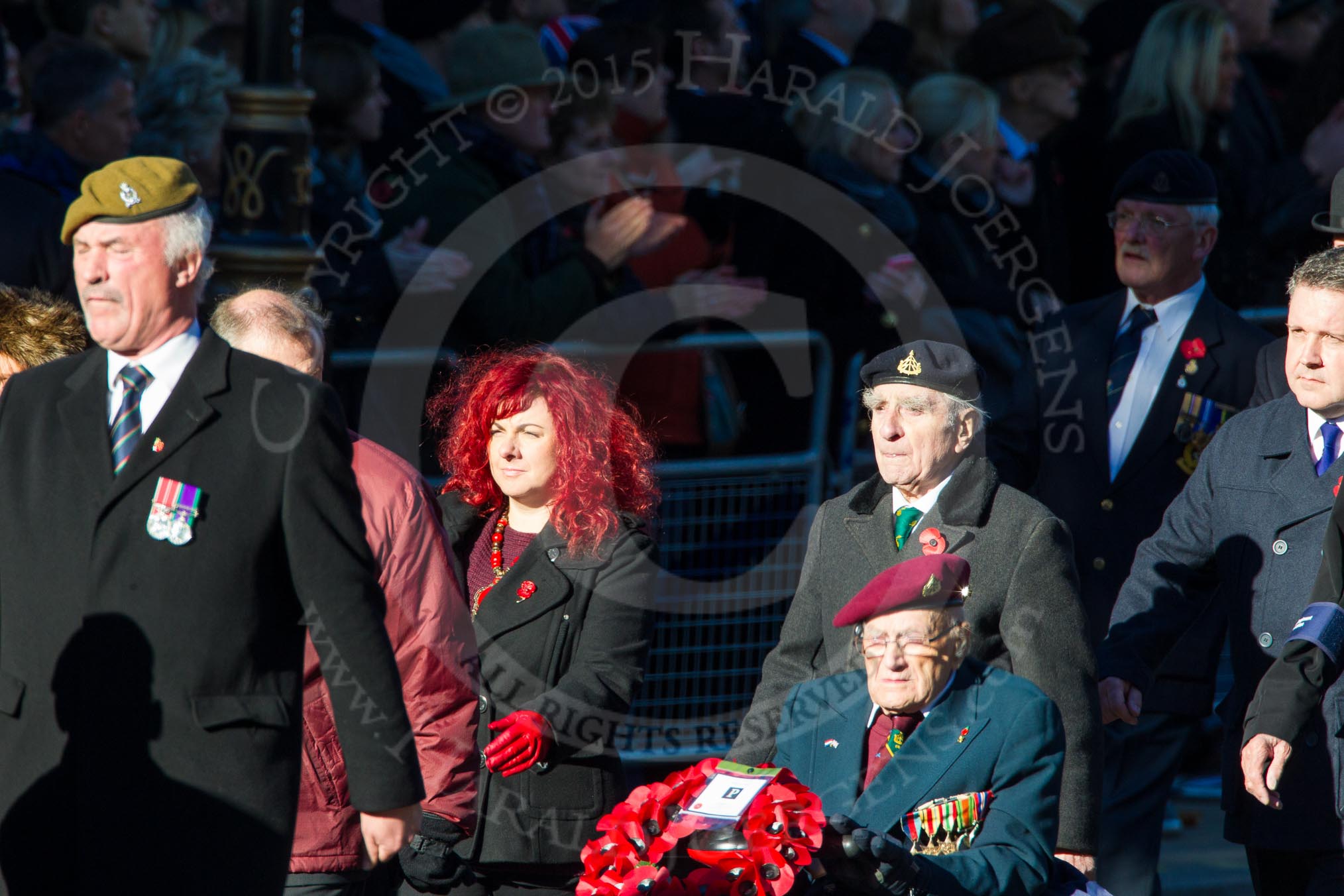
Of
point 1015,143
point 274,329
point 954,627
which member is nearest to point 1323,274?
point 954,627

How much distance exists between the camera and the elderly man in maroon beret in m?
4.09

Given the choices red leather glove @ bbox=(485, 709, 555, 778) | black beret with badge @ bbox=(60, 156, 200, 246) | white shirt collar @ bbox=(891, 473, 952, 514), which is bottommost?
red leather glove @ bbox=(485, 709, 555, 778)

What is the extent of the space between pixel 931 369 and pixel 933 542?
1.39 ft

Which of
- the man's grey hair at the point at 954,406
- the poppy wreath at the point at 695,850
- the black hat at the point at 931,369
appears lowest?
the poppy wreath at the point at 695,850

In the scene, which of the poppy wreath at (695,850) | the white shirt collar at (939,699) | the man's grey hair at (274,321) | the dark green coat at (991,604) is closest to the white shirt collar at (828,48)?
the dark green coat at (991,604)

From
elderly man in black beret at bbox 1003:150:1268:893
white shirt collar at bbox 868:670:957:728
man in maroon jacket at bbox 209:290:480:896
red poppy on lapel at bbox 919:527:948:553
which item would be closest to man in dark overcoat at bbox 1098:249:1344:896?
red poppy on lapel at bbox 919:527:948:553

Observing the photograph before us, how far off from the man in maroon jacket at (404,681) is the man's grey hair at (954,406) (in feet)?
3.68

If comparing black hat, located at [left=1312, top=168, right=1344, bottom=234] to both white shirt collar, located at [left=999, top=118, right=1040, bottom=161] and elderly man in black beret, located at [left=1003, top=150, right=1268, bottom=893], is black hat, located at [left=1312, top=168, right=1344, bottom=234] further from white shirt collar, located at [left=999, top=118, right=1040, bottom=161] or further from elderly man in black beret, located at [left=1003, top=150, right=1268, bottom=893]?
white shirt collar, located at [left=999, top=118, right=1040, bottom=161]

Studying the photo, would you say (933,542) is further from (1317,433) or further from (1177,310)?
(1177,310)

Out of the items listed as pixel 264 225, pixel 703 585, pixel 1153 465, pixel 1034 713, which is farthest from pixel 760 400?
pixel 1034 713

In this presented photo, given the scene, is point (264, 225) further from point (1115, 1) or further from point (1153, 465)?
point (1115, 1)

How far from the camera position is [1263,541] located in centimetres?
488

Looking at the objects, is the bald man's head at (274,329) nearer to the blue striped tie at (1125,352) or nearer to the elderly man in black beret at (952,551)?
the elderly man in black beret at (952,551)

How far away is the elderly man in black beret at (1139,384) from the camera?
20.8ft
